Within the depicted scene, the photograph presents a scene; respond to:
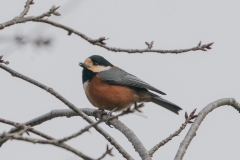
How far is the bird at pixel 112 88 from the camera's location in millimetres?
6434

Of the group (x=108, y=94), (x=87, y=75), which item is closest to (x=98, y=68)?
(x=87, y=75)

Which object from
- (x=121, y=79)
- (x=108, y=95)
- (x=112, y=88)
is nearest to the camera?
(x=108, y=95)

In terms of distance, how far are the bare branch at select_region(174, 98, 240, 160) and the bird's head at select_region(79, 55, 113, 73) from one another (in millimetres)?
2302

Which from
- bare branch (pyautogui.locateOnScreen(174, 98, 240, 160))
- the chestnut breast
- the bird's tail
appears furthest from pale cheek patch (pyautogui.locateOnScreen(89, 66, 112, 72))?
bare branch (pyautogui.locateOnScreen(174, 98, 240, 160))

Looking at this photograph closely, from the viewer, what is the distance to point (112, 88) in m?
6.61

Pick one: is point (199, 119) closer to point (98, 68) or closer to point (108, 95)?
point (108, 95)

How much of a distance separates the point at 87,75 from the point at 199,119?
8.88 ft

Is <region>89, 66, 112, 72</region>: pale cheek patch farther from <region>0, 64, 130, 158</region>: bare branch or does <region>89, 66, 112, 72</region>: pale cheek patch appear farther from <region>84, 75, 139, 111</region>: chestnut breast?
<region>0, 64, 130, 158</region>: bare branch

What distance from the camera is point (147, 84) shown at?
6590 mm

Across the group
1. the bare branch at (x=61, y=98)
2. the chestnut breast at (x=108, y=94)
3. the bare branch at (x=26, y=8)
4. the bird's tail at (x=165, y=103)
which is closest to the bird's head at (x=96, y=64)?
the chestnut breast at (x=108, y=94)

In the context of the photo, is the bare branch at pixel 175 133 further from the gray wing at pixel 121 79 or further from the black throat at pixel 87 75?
the black throat at pixel 87 75

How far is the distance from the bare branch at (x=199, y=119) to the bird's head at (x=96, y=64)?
230 centimetres

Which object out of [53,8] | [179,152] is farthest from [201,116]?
[53,8]

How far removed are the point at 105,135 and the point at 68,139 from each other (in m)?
1.12
